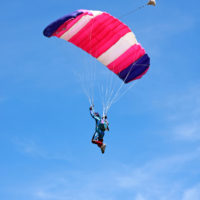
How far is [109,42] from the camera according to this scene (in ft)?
85.5

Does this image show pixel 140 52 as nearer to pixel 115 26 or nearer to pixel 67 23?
pixel 115 26

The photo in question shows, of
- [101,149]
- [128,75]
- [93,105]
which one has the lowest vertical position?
[101,149]

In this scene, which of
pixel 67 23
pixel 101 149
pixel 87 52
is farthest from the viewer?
pixel 87 52

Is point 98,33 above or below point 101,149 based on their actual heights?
above

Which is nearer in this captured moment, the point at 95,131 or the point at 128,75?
the point at 95,131

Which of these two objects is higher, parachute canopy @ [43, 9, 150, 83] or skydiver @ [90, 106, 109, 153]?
parachute canopy @ [43, 9, 150, 83]

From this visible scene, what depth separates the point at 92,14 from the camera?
79.4 ft

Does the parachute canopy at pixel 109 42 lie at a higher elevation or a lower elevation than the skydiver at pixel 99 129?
higher

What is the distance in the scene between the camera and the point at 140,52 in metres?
26.0

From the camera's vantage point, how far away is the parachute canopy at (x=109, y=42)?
2509cm

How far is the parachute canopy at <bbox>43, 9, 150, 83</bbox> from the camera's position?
2509 centimetres

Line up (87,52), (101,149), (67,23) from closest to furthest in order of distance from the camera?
(67,23), (101,149), (87,52)

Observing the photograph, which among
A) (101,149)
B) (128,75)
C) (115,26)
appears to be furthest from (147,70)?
(101,149)

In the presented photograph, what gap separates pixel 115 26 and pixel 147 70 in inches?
103
